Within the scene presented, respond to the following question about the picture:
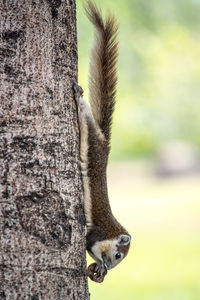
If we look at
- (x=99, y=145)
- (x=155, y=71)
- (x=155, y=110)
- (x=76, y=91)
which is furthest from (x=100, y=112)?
(x=155, y=110)

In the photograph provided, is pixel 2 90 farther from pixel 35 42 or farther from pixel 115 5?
pixel 115 5

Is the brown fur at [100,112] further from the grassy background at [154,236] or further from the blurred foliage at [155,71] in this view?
the grassy background at [154,236]

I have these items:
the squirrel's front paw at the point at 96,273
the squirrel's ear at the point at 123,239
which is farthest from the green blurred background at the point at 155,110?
the squirrel's front paw at the point at 96,273

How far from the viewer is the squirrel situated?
7.83 feet

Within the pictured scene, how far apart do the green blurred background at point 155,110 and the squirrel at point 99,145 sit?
6.19 feet

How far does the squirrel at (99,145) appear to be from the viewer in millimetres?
2387

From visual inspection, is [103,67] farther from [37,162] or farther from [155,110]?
[155,110]

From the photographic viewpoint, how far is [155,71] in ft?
22.4

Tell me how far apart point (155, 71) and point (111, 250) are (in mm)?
4337

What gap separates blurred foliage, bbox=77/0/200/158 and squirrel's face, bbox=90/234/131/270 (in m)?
2.99

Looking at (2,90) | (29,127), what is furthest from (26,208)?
(2,90)

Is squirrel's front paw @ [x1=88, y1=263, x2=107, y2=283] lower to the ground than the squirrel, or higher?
lower

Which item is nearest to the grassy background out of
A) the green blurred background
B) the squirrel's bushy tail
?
the green blurred background

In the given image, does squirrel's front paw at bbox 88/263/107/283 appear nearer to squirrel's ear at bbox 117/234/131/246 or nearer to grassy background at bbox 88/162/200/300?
squirrel's ear at bbox 117/234/131/246
